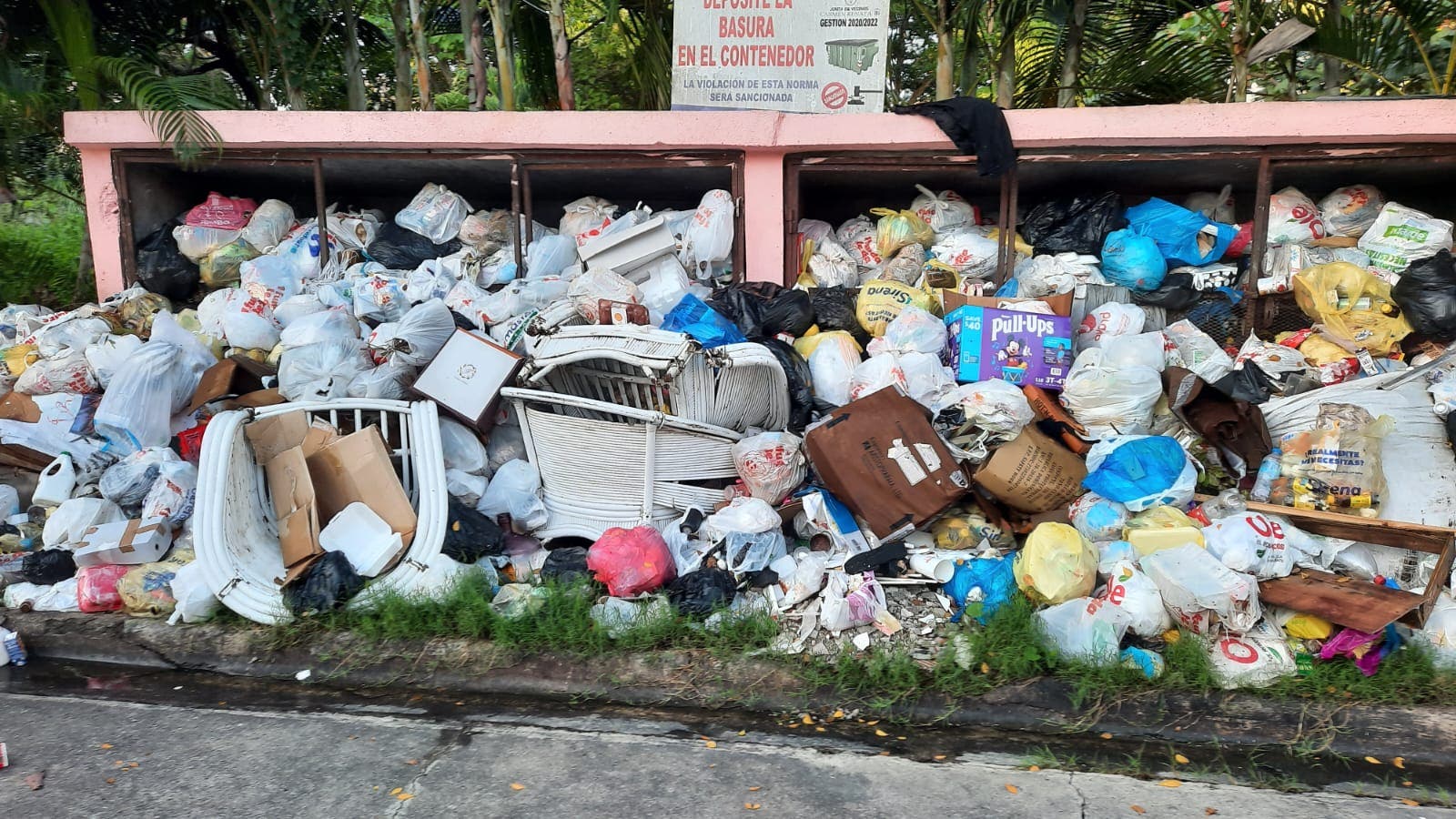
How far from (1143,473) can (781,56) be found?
10.9ft

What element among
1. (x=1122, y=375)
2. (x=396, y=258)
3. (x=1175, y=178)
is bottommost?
(x=1122, y=375)

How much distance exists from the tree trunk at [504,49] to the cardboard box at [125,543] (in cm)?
325

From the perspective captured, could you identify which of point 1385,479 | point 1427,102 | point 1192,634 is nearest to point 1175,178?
point 1427,102

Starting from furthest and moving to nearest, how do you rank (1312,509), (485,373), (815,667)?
(485,373)
(1312,509)
(815,667)

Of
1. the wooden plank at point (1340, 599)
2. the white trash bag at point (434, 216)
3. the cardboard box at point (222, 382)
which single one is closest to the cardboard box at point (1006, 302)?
the wooden plank at point (1340, 599)

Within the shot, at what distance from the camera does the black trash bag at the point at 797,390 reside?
4523 mm

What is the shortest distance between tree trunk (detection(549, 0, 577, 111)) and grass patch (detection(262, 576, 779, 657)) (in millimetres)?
3485

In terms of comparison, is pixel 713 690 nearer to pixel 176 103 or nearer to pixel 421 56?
Answer: pixel 176 103

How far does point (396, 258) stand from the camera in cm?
573

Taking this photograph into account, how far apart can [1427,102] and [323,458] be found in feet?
18.1

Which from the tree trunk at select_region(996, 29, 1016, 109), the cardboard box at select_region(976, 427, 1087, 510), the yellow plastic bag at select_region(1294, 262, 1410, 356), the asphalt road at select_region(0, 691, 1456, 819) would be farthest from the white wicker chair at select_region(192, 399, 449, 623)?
the yellow plastic bag at select_region(1294, 262, 1410, 356)

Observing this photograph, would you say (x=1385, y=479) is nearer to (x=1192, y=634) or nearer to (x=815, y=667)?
(x=1192, y=634)

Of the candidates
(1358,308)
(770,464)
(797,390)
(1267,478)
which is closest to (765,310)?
(797,390)

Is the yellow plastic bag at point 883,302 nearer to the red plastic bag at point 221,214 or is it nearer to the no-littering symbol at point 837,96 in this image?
the no-littering symbol at point 837,96
